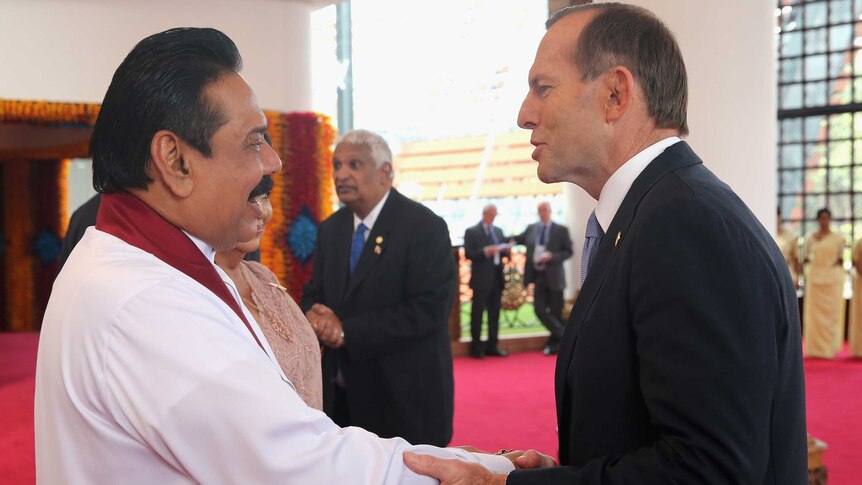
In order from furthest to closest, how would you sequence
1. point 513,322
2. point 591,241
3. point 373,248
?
1. point 513,322
2. point 373,248
3. point 591,241

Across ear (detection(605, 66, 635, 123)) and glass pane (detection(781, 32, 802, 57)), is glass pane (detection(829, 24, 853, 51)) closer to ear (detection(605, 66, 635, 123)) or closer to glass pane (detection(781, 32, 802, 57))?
glass pane (detection(781, 32, 802, 57))

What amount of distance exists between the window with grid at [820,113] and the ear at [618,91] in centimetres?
1191

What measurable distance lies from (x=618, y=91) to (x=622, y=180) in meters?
0.17

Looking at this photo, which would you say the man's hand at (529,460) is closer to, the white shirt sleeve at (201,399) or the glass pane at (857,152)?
the white shirt sleeve at (201,399)

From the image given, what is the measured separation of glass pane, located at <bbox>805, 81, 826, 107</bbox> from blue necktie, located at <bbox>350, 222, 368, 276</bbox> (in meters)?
10.8

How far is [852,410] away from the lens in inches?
272

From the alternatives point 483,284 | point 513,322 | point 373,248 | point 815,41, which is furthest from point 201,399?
point 815,41

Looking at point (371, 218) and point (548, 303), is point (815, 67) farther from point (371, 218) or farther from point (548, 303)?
point (371, 218)

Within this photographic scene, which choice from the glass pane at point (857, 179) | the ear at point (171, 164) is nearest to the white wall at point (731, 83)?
the ear at point (171, 164)

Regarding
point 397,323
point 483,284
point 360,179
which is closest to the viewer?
point 397,323

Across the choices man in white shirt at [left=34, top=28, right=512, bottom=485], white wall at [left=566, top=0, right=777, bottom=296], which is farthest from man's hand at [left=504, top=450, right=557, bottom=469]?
white wall at [left=566, top=0, right=777, bottom=296]

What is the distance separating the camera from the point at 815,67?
1241 cm

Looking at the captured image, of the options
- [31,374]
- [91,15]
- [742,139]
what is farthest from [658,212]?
[31,374]

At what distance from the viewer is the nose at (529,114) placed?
1683 millimetres
